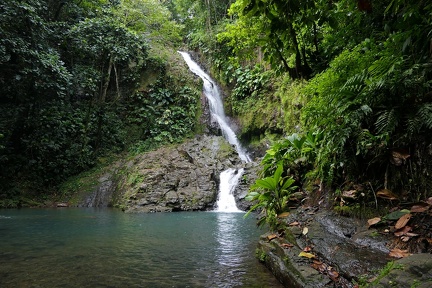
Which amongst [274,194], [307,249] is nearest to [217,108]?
[274,194]

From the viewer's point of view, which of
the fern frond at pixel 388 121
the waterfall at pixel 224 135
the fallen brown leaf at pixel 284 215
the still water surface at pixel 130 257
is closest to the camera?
the fern frond at pixel 388 121

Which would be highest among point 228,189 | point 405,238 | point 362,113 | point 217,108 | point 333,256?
point 217,108

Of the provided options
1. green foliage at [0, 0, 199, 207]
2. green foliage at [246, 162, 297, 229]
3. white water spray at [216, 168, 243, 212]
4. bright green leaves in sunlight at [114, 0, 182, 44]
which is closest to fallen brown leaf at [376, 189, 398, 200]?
green foliage at [246, 162, 297, 229]

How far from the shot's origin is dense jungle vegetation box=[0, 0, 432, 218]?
3.27 metres

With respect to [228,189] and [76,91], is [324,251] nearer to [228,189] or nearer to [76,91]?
[228,189]

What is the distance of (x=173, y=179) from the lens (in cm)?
1320

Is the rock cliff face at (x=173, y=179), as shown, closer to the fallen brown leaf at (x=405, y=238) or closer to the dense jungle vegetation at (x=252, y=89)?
the dense jungle vegetation at (x=252, y=89)

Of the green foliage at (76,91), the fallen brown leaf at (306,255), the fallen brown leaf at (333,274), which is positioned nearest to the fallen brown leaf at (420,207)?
the fallen brown leaf at (333,274)

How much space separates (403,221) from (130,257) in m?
3.59

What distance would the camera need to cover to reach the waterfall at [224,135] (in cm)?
1220

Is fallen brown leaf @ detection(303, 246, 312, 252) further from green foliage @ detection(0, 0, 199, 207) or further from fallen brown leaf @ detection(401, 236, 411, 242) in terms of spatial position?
green foliage @ detection(0, 0, 199, 207)

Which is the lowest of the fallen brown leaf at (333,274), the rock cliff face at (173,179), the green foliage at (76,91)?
the fallen brown leaf at (333,274)

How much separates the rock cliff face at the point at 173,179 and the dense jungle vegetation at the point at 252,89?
6.94ft

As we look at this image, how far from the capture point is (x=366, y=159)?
3.65 meters
